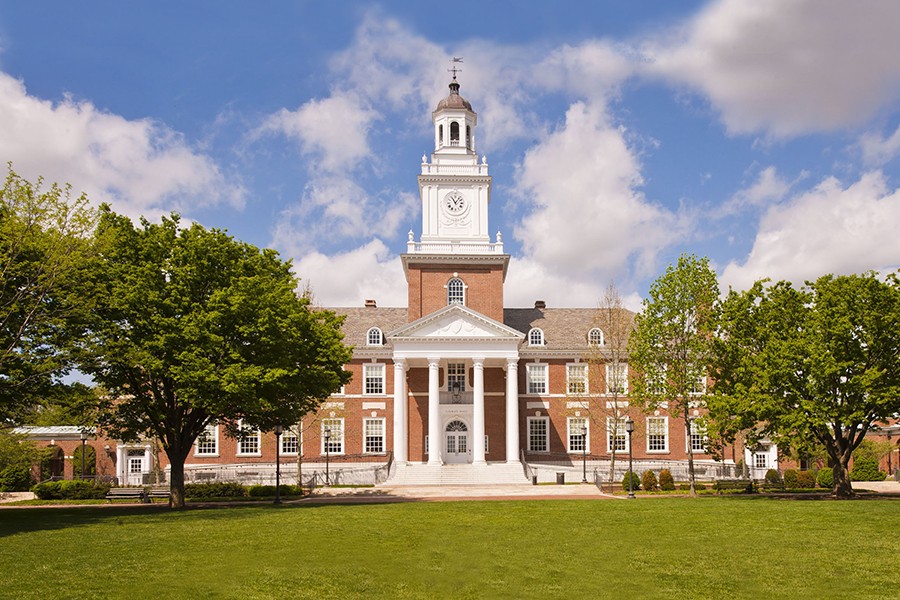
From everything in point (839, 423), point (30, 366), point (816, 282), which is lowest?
point (839, 423)

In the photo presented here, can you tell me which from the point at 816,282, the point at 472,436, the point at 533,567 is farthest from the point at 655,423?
the point at 533,567

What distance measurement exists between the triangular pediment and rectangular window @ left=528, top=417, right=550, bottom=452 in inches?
321

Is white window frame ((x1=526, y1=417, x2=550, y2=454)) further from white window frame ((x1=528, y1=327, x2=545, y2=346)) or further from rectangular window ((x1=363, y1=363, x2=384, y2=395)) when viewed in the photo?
rectangular window ((x1=363, y1=363, x2=384, y2=395))

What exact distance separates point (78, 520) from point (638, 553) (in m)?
18.6

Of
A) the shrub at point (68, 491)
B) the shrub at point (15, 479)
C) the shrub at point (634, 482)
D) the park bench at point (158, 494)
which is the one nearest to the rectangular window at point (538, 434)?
the shrub at point (634, 482)

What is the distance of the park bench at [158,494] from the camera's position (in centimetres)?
3776

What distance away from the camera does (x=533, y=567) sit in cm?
1677

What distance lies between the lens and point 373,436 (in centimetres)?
5591

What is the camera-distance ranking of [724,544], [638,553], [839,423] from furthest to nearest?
[839,423], [724,544], [638,553]

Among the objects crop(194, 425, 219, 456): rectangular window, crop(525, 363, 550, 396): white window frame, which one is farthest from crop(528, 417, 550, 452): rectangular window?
crop(194, 425, 219, 456): rectangular window

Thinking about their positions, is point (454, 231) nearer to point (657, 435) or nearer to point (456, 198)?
point (456, 198)

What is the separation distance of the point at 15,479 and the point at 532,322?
33927mm

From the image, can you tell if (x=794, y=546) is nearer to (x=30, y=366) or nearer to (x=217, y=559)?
(x=217, y=559)

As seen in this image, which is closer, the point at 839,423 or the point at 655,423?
the point at 839,423
